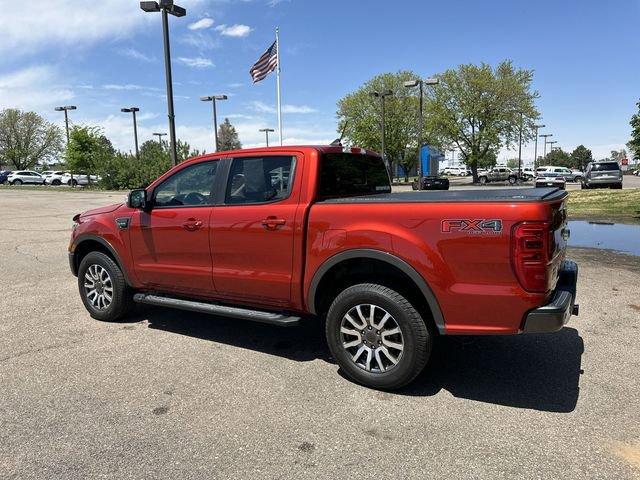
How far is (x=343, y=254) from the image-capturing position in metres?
3.85

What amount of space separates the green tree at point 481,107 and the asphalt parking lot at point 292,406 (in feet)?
152

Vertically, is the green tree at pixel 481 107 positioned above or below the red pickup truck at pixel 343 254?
above

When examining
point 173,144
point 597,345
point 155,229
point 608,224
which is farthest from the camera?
point 173,144

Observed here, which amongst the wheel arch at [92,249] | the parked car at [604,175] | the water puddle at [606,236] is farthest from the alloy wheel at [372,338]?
the parked car at [604,175]

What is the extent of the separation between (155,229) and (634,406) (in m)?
4.32

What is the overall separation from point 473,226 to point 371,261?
884mm

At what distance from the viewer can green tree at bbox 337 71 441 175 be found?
2013 inches

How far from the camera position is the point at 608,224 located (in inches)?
535

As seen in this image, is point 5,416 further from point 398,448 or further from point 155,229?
point 398,448

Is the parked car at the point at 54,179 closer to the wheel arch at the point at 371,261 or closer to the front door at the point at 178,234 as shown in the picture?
the front door at the point at 178,234

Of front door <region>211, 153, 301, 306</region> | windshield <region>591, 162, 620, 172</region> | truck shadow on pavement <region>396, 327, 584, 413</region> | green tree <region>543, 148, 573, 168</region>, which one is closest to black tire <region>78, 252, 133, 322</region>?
front door <region>211, 153, 301, 306</region>

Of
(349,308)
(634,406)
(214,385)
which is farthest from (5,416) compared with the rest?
(634,406)

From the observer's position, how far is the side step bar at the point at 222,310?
13.8ft

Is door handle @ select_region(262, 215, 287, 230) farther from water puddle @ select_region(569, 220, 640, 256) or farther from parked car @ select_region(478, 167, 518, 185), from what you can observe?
parked car @ select_region(478, 167, 518, 185)
